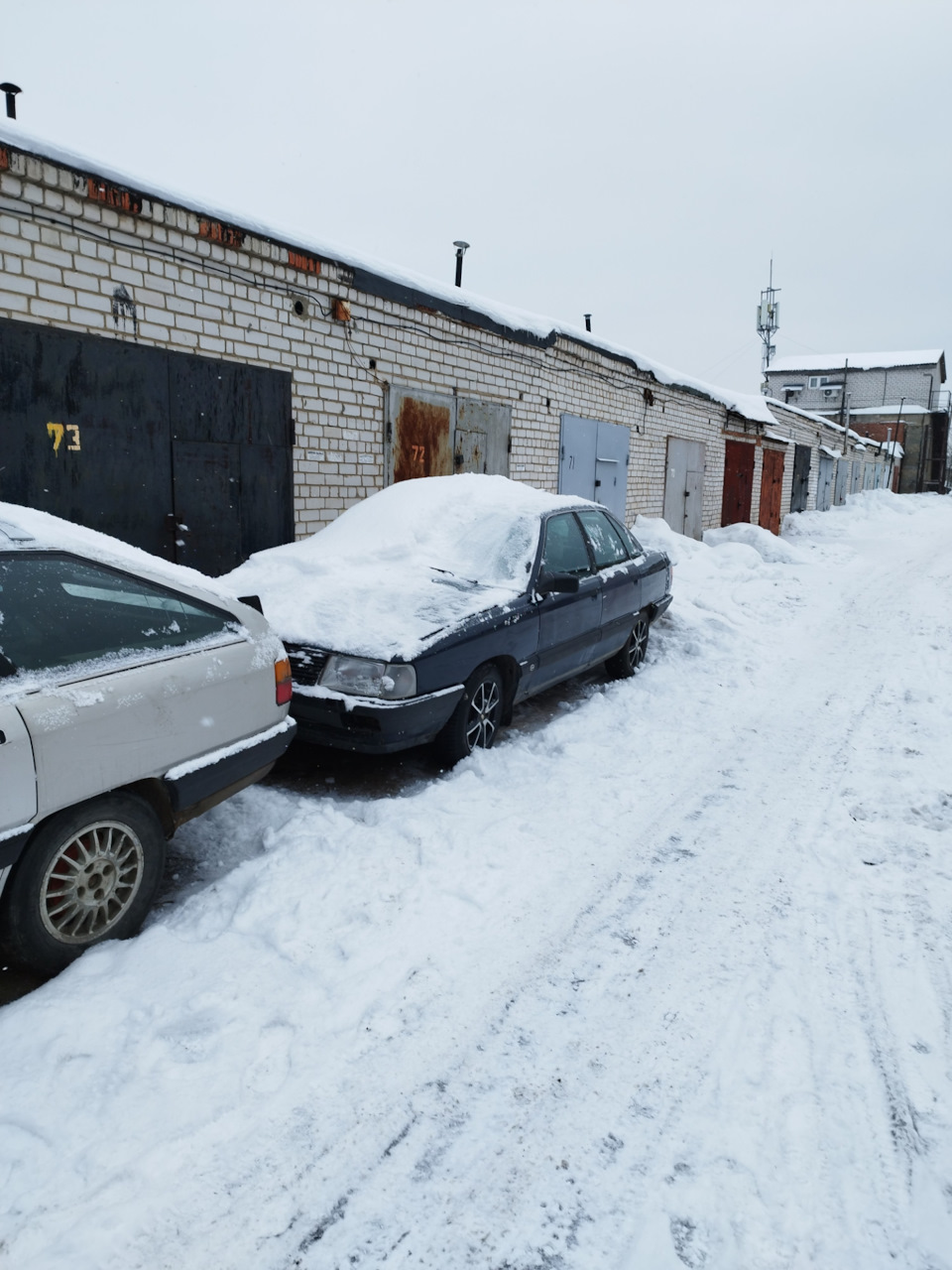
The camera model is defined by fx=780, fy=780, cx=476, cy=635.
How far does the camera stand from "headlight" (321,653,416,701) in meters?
4.18

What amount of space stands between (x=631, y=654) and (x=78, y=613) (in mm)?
5056

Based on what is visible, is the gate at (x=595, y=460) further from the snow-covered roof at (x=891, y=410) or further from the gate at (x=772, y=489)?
the snow-covered roof at (x=891, y=410)

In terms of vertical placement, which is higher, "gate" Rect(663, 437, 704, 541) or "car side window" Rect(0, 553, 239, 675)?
"gate" Rect(663, 437, 704, 541)

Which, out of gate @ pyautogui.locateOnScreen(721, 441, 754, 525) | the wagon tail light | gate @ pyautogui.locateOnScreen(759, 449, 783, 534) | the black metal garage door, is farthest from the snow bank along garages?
gate @ pyautogui.locateOnScreen(759, 449, 783, 534)

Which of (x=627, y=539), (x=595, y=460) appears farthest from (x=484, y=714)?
(x=595, y=460)

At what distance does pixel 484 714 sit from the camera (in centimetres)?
496

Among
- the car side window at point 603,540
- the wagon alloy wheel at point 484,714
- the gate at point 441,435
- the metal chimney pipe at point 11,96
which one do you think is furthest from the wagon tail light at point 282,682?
the metal chimney pipe at point 11,96

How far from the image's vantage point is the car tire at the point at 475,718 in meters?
4.65

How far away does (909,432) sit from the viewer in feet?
182

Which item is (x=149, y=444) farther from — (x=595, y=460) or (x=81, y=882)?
(x=595, y=460)

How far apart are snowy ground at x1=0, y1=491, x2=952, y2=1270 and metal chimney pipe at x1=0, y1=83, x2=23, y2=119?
20.9ft

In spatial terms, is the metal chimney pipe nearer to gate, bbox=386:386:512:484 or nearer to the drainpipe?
gate, bbox=386:386:512:484

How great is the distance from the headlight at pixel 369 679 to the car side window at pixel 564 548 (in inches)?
66.4

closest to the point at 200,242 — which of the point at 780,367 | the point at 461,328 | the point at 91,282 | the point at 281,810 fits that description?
the point at 91,282
